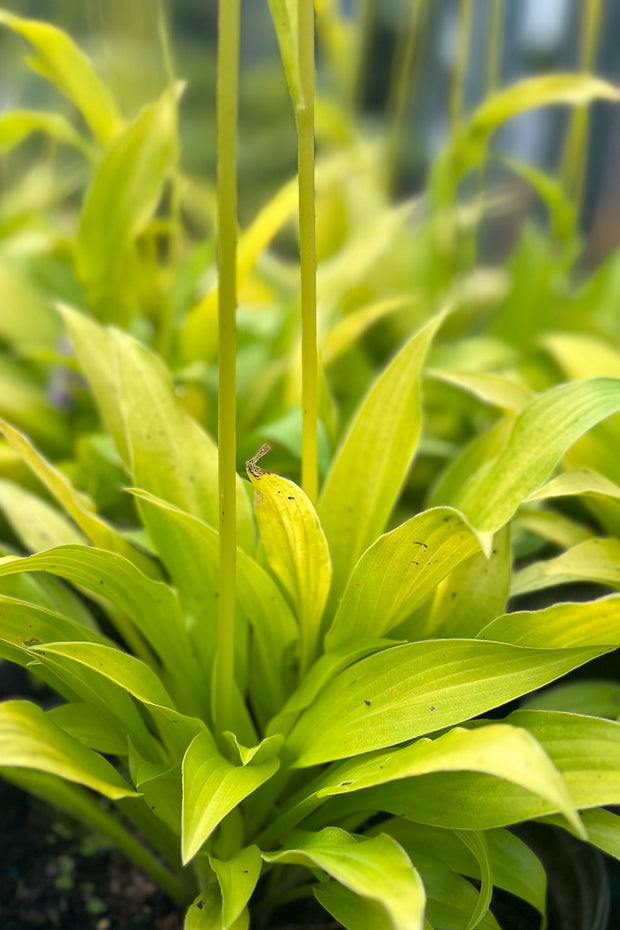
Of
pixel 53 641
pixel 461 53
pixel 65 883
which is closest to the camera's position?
pixel 53 641

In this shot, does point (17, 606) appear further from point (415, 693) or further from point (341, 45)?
point (341, 45)

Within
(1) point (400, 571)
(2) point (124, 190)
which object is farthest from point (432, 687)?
(2) point (124, 190)

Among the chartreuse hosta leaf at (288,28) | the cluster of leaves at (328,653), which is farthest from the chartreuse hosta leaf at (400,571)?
the chartreuse hosta leaf at (288,28)

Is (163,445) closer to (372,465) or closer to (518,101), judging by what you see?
(372,465)

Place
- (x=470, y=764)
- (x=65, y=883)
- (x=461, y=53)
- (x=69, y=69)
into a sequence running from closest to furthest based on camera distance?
1. (x=470, y=764)
2. (x=65, y=883)
3. (x=69, y=69)
4. (x=461, y=53)

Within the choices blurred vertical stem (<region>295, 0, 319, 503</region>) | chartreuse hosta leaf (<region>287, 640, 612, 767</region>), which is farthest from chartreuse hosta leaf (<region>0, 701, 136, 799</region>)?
blurred vertical stem (<region>295, 0, 319, 503</region>)

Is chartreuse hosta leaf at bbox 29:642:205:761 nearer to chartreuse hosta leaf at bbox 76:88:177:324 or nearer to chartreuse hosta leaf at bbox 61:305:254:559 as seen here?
chartreuse hosta leaf at bbox 61:305:254:559
